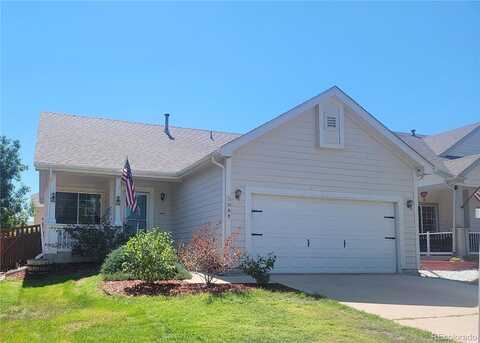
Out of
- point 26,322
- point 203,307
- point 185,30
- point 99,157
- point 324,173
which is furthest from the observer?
point 99,157

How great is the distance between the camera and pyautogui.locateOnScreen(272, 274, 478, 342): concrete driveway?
346 inches

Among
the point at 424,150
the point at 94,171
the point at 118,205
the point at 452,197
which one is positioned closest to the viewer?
the point at 94,171

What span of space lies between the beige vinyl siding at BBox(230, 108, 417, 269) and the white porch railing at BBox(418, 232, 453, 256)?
5708 mm

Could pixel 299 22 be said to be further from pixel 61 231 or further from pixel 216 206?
pixel 61 231

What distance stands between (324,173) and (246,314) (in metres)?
7.83

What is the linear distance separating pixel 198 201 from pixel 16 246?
6599 mm

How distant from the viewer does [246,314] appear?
27.8 ft

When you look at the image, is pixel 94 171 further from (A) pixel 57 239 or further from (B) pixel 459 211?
(B) pixel 459 211

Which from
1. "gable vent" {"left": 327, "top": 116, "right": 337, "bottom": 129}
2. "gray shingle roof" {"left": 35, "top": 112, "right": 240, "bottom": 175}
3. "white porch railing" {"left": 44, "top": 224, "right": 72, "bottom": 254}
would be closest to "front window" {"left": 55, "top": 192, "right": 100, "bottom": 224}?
"gray shingle roof" {"left": 35, "top": 112, "right": 240, "bottom": 175}

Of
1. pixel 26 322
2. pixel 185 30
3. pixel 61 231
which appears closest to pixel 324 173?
pixel 185 30

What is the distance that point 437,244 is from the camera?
867 inches

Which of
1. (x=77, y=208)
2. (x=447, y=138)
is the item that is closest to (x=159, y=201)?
(x=77, y=208)

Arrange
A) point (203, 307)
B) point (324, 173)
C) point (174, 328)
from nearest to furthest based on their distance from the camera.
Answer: point (174, 328) < point (203, 307) < point (324, 173)

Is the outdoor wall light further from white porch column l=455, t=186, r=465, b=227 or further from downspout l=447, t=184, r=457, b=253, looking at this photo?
white porch column l=455, t=186, r=465, b=227
